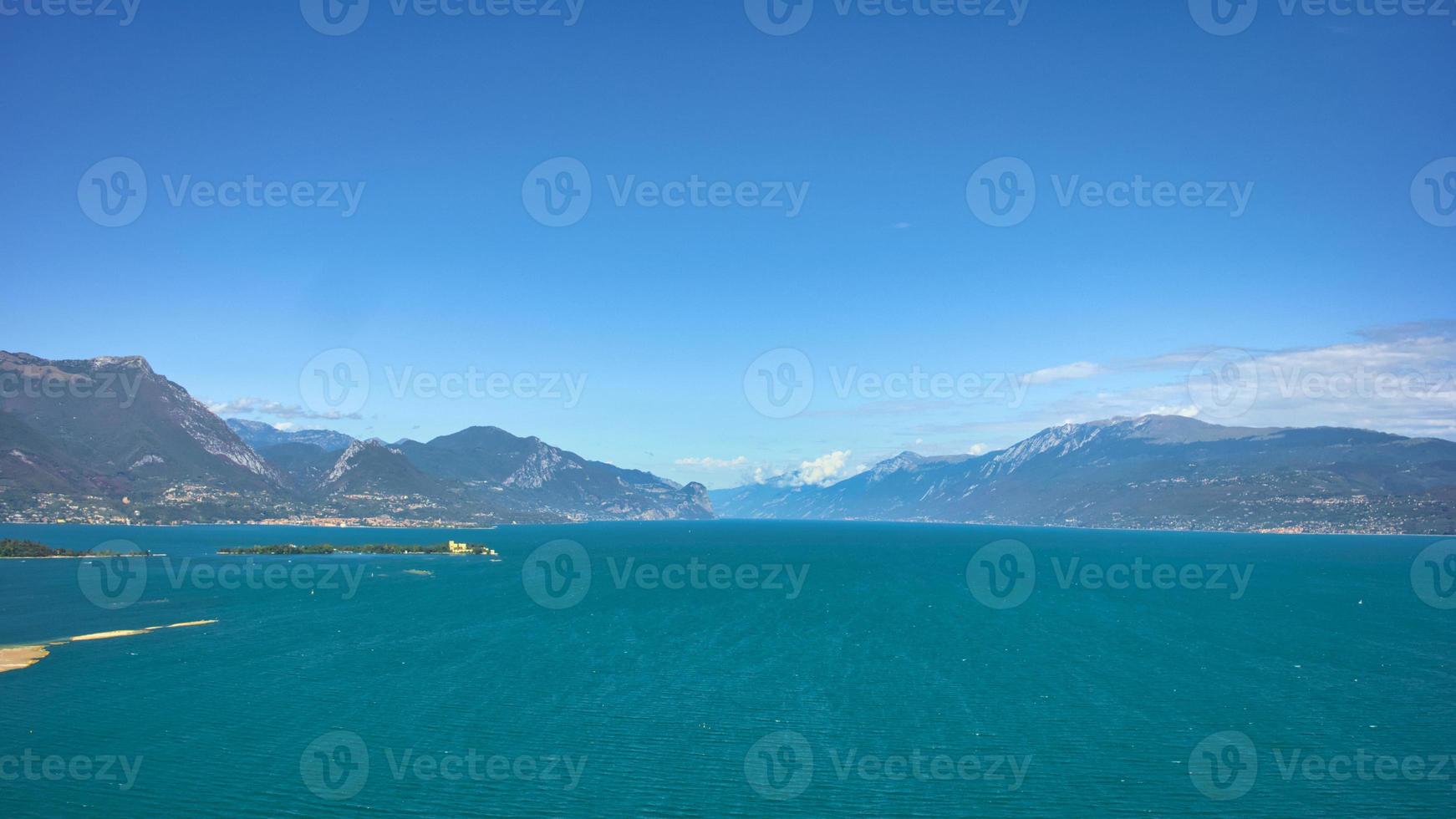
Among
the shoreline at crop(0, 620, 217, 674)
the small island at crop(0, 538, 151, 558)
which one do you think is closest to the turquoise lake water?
the shoreline at crop(0, 620, 217, 674)

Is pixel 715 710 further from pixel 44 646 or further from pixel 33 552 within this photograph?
pixel 33 552

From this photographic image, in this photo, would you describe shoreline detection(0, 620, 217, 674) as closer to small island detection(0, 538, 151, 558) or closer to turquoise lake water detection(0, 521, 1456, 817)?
turquoise lake water detection(0, 521, 1456, 817)

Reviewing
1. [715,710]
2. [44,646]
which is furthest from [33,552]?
[715,710]

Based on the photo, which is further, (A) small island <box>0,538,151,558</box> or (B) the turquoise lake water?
(A) small island <box>0,538,151,558</box>

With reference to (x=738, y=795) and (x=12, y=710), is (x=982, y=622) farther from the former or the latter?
(x=12, y=710)

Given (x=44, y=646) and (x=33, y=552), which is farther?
(x=33, y=552)

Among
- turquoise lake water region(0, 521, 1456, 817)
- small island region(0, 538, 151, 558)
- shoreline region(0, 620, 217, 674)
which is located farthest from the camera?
small island region(0, 538, 151, 558)

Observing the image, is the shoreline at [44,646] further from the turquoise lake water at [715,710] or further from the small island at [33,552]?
the small island at [33,552]
